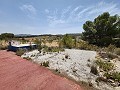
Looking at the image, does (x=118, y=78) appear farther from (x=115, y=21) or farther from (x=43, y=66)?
(x=115, y=21)

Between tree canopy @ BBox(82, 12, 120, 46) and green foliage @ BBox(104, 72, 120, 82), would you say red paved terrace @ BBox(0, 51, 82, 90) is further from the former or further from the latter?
tree canopy @ BBox(82, 12, 120, 46)

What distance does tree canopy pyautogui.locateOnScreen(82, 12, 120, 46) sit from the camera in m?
25.3

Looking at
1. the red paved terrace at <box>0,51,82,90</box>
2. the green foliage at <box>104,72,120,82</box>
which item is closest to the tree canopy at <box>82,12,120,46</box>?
the green foliage at <box>104,72,120,82</box>

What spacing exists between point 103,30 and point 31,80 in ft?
67.6

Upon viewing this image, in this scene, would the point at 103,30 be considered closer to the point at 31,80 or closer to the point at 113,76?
the point at 113,76

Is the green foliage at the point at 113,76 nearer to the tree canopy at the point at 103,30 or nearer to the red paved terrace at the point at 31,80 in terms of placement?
the red paved terrace at the point at 31,80

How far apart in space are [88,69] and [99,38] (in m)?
17.4

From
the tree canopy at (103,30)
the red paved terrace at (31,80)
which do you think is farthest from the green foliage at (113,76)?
the tree canopy at (103,30)

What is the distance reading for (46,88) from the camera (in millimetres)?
6871

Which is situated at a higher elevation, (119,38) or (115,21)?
(115,21)

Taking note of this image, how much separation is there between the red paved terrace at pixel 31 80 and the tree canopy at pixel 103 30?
1808 cm

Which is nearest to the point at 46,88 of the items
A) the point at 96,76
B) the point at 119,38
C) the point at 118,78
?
the point at 96,76

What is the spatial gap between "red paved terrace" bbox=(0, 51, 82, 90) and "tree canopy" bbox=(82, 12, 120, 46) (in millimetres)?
18076

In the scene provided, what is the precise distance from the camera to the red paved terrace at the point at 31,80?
6.97m
